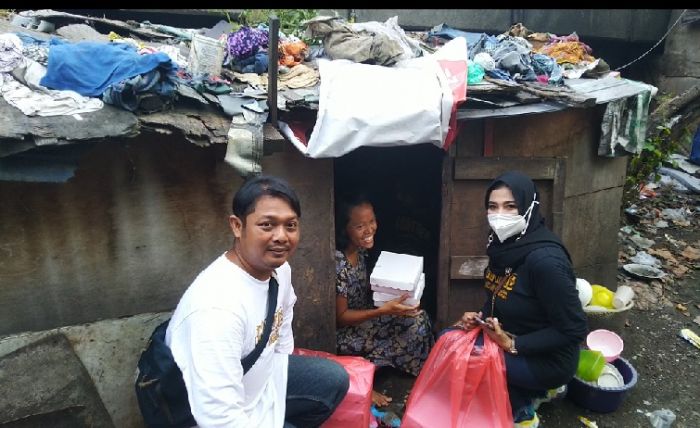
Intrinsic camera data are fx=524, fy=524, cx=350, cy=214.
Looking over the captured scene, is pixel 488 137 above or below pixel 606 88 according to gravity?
below

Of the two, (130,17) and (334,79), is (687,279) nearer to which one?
(334,79)

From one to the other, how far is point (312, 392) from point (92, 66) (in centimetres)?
233

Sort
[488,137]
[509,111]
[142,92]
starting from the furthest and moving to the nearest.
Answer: [488,137] < [509,111] < [142,92]

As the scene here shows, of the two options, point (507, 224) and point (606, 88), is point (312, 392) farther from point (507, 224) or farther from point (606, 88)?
point (606, 88)

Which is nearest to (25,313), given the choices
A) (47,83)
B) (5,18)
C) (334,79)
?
(47,83)

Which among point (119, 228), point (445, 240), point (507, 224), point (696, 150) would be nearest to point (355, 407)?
point (507, 224)

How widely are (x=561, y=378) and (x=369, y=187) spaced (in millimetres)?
3254

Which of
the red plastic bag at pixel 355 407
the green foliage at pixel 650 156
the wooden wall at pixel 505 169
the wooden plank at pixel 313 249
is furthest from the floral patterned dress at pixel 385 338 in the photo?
the green foliage at pixel 650 156

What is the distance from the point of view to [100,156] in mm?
3291

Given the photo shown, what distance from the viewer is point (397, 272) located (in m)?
3.94

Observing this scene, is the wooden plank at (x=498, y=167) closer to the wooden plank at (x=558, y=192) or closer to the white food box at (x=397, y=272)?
the wooden plank at (x=558, y=192)

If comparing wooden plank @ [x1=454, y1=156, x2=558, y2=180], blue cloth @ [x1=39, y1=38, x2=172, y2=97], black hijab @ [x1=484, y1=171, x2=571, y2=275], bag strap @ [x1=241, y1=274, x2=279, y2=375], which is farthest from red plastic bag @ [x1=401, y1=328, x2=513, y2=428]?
blue cloth @ [x1=39, y1=38, x2=172, y2=97]

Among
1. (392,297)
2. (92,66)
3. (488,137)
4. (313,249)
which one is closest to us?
(92,66)

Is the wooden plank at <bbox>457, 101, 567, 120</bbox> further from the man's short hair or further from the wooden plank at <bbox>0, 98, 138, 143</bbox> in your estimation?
the wooden plank at <bbox>0, 98, 138, 143</bbox>
